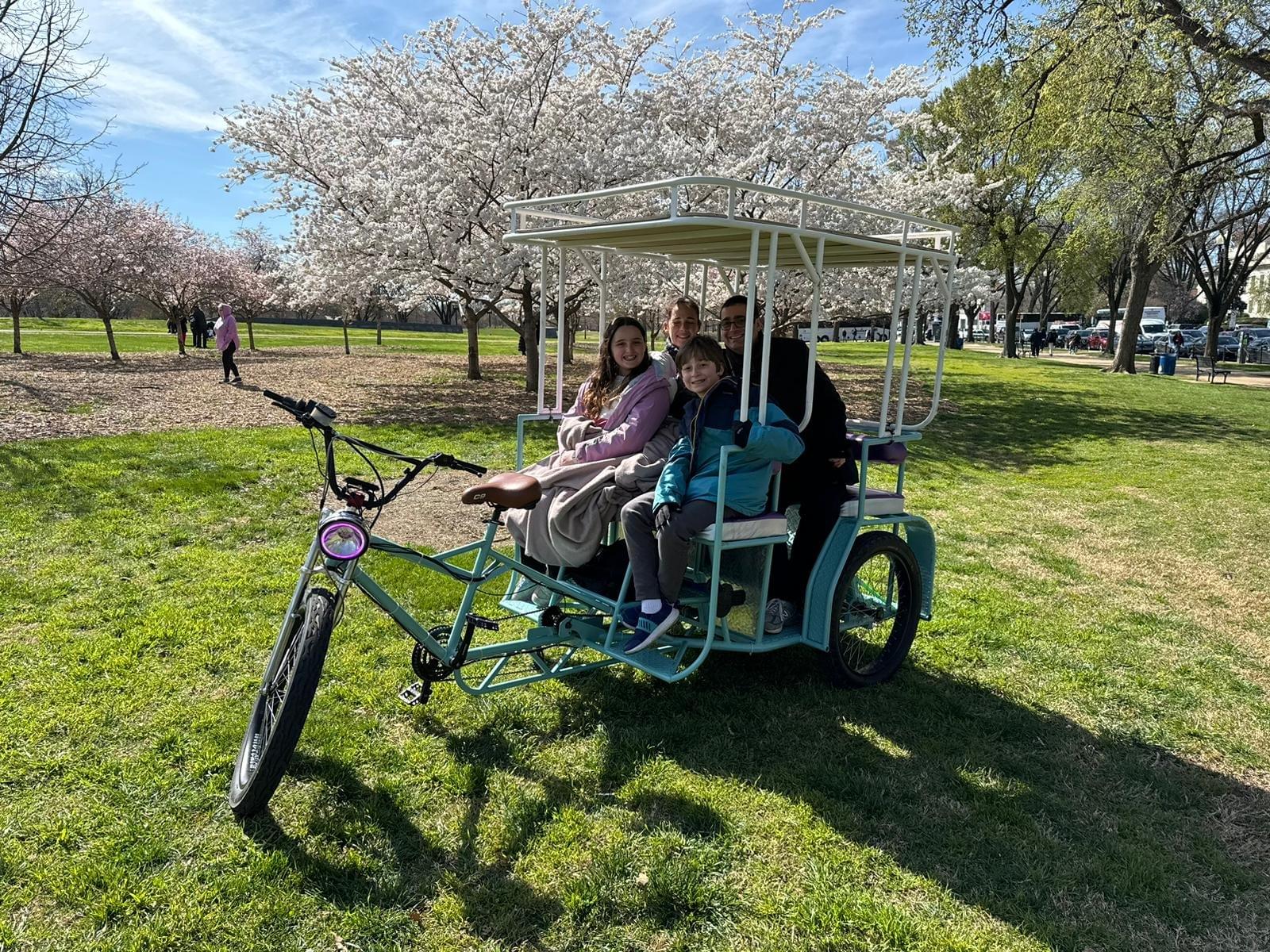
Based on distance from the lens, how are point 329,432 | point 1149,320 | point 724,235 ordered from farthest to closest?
point 1149,320
point 724,235
point 329,432

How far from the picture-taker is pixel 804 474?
4.23 m

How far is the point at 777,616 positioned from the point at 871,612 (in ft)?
1.86

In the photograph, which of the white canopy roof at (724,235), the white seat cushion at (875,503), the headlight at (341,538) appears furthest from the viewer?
the white seat cushion at (875,503)

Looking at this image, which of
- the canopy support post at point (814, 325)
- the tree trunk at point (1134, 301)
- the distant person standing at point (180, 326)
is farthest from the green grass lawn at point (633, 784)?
the distant person standing at point (180, 326)

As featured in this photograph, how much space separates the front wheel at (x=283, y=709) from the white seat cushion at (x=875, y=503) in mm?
2419

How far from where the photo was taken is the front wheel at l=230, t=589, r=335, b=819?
2.85 meters

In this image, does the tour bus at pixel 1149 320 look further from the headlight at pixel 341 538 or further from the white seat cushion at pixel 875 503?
the headlight at pixel 341 538

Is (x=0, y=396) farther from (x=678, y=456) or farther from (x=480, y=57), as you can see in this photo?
(x=678, y=456)

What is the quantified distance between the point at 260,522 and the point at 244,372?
15.6 meters

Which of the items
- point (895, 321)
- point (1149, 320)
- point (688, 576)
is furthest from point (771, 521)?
point (1149, 320)

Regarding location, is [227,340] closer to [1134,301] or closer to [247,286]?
[247,286]

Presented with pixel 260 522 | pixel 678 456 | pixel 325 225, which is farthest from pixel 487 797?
pixel 325 225

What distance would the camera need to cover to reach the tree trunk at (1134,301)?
24.6m

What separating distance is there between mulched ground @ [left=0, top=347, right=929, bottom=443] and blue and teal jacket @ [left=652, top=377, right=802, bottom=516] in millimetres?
9395
